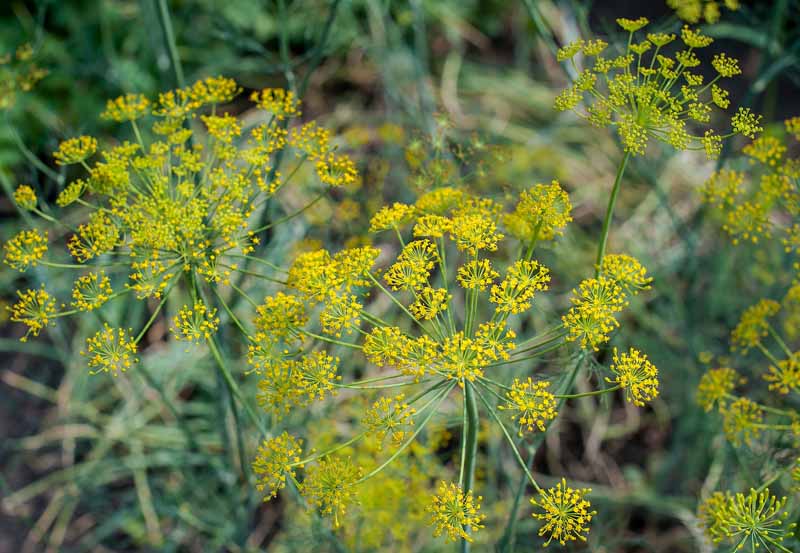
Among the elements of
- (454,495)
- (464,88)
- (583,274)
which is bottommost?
(454,495)

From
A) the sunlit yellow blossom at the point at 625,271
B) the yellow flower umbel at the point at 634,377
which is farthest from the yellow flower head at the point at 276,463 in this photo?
the sunlit yellow blossom at the point at 625,271

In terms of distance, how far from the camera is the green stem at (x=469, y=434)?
186 cm

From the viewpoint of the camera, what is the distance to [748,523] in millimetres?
1870

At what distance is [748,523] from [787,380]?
517mm

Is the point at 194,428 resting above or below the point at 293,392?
above

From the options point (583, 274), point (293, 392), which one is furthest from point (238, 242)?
point (583, 274)

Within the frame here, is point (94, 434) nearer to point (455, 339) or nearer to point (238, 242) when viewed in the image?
point (238, 242)

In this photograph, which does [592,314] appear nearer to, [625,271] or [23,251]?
[625,271]

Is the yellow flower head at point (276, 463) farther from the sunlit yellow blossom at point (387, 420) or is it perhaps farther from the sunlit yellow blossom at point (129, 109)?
the sunlit yellow blossom at point (129, 109)

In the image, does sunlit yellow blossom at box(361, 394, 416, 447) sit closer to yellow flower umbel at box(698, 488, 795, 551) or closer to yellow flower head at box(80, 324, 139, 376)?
yellow flower head at box(80, 324, 139, 376)

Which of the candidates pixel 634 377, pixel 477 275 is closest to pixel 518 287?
pixel 477 275

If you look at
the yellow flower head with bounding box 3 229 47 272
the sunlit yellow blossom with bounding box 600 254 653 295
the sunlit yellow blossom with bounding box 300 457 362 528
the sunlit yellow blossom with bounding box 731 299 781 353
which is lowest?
the sunlit yellow blossom with bounding box 300 457 362 528

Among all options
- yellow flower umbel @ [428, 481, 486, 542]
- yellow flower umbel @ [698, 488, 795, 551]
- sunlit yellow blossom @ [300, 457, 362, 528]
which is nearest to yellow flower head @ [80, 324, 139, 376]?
sunlit yellow blossom @ [300, 457, 362, 528]

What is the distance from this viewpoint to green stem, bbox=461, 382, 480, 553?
6.10 ft
